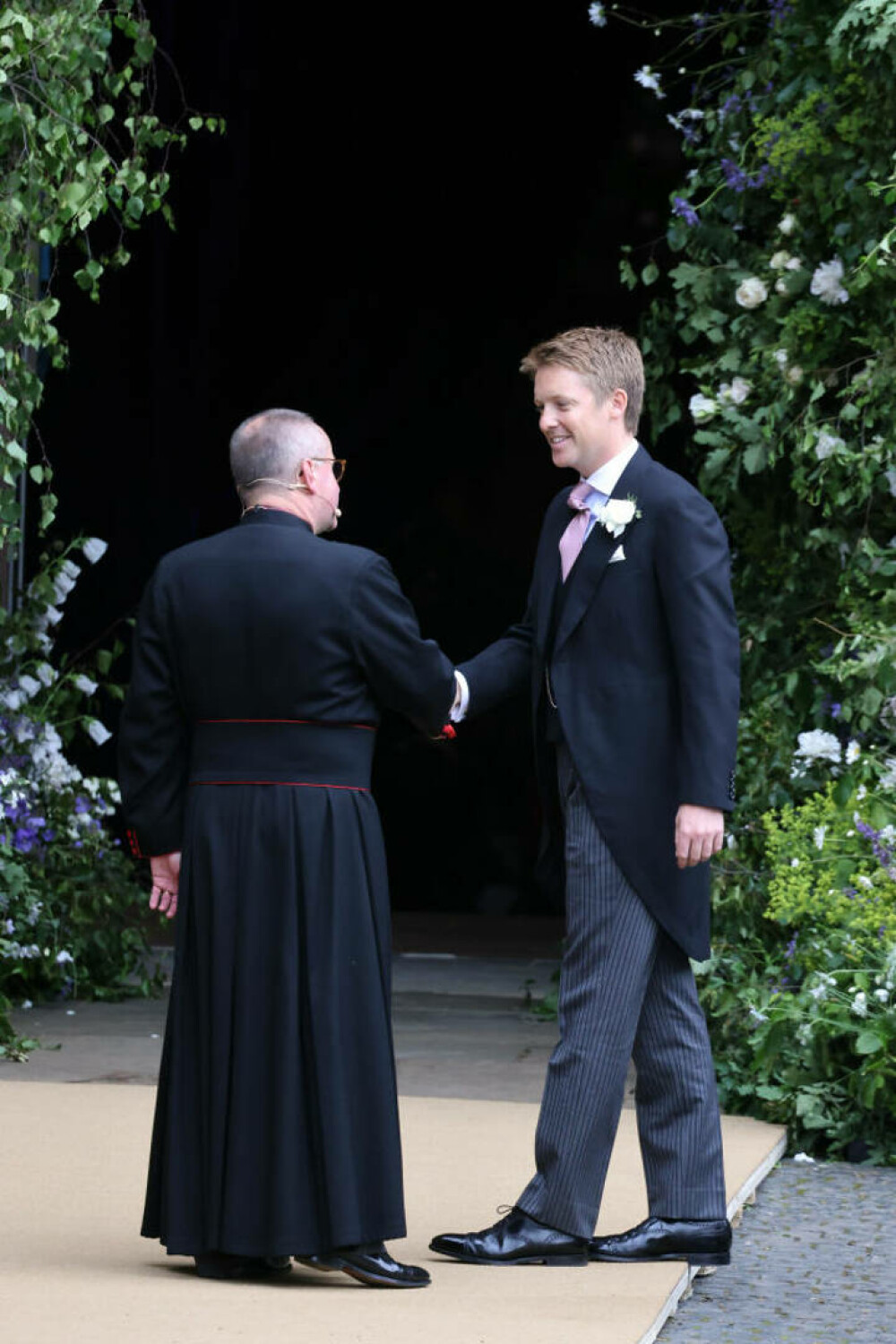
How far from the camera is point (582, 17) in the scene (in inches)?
373

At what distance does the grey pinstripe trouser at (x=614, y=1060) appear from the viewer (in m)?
3.64

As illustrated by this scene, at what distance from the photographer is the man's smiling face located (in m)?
3.70

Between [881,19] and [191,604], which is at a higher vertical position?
[881,19]

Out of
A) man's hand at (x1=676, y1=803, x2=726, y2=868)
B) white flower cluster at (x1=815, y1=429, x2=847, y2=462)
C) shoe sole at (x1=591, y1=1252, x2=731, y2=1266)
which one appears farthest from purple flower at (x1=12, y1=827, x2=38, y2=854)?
man's hand at (x1=676, y1=803, x2=726, y2=868)

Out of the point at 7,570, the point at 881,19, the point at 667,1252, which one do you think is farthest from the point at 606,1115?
the point at 7,570

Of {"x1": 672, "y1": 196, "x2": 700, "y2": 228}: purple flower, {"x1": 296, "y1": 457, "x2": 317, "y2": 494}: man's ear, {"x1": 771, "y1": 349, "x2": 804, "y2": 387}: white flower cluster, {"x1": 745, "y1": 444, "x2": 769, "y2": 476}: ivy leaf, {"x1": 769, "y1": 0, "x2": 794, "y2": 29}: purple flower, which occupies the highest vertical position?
{"x1": 769, "y1": 0, "x2": 794, "y2": 29}: purple flower

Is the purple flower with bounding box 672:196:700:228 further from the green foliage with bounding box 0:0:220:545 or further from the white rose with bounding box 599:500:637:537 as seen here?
the white rose with bounding box 599:500:637:537

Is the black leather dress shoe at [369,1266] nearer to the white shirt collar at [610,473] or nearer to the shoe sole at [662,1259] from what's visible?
the shoe sole at [662,1259]

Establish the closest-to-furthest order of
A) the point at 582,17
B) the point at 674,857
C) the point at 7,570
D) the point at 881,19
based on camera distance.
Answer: the point at 674,857
the point at 881,19
the point at 7,570
the point at 582,17

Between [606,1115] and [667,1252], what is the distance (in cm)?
27

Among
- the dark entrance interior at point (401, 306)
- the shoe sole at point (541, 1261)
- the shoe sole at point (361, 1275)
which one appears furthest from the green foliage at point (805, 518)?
the dark entrance interior at point (401, 306)

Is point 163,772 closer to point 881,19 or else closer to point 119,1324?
point 119,1324

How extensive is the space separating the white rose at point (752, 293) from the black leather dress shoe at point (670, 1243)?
2.83 metres

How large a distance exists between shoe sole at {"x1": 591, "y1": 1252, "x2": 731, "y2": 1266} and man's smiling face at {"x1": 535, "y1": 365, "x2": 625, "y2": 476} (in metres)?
1.37
